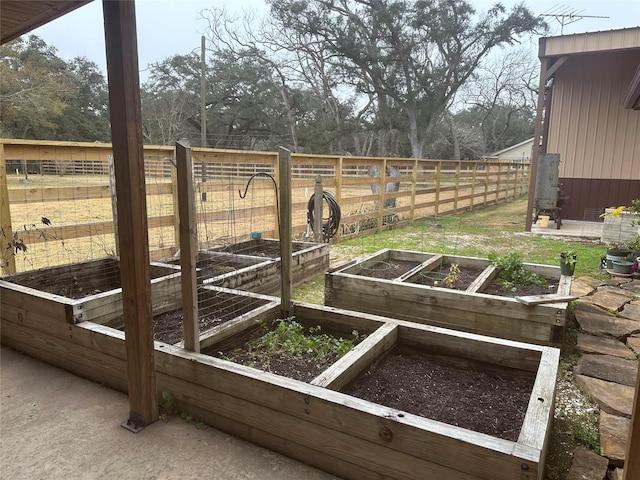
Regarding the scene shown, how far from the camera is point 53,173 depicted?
4.38 m

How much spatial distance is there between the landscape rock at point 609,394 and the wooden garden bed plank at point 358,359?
1.10 m

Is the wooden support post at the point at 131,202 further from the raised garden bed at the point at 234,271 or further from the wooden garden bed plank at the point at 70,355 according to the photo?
the raised garden bed at the point at 234,271

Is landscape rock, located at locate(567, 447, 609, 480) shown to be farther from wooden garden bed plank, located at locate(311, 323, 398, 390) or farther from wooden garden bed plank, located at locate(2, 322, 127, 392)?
wooden garden bed plank, located at locate(2, 322, 127, 392)

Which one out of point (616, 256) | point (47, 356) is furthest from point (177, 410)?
point (616, 256)

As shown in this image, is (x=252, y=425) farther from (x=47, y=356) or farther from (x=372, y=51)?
(x=372, y=51)

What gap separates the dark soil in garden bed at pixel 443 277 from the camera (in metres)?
3.68

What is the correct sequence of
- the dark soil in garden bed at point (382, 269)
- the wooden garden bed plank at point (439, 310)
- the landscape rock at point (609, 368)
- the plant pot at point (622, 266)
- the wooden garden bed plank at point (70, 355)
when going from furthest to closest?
the plant pot at point (622, 266) < the dark soil in garden bed at point (382, 269) < the wooden garden bed plank at point (439, 310) < the landscape rock at point (609, 368) < the wooden garden bed plank at point (70, 355)

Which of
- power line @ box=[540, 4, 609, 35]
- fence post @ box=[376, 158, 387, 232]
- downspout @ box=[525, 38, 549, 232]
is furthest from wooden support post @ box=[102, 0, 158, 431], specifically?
power line @ box=[540, 4, 609, 35]

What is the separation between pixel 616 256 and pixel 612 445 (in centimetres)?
381

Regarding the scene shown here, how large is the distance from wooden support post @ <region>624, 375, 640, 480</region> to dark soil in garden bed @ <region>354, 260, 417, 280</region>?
304 cm

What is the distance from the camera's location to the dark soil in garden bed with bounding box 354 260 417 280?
160 inches

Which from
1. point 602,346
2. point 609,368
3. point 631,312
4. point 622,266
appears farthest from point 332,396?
point 622,266

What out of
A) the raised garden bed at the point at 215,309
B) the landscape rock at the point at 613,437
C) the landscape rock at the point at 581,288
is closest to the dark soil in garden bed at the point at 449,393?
the landscape rock at the point at 613,437

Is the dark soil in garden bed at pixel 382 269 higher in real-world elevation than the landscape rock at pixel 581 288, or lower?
higher
